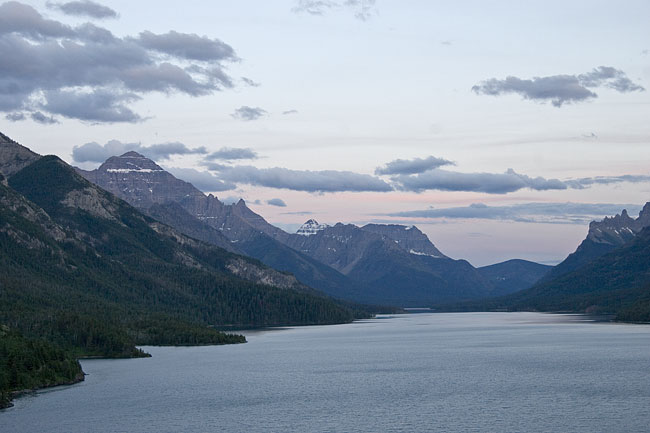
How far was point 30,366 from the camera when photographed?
16462cm

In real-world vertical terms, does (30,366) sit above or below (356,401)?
above

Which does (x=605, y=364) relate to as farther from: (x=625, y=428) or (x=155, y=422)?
(x=155, y=422)

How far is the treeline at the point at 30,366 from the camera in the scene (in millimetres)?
154375

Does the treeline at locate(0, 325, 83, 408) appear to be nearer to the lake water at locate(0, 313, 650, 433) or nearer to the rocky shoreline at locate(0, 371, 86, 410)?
the rocky shoreline at locate(0, 371, 86, 410)

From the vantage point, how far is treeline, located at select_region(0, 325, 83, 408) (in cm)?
15438

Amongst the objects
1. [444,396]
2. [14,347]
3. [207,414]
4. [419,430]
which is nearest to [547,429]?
[419,430]

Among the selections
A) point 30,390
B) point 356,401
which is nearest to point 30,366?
point 30,390

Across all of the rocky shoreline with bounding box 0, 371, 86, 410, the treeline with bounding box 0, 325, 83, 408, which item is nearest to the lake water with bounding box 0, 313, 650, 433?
the rocky shoreline with bounding box 0, 371, 86, 410

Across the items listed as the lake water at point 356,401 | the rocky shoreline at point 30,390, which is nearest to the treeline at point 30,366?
the rocky shoreline at point 30,390

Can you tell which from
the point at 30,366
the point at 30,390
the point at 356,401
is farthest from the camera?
the point at 30,366

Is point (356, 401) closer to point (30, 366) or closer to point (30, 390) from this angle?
point (30, 390)

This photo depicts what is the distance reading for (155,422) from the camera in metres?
128

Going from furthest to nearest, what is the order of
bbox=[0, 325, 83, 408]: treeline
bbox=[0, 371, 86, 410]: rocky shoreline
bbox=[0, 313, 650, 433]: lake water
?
bbox=[0, 325, 83, 408]: treeline → bbox=[0, 371, 86, 410]: rocky shoreline → bbox=[0, 313, 650, 433]: lake water

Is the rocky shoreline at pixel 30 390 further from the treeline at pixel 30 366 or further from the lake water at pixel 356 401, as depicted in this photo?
the lake water at pixel 356 401
